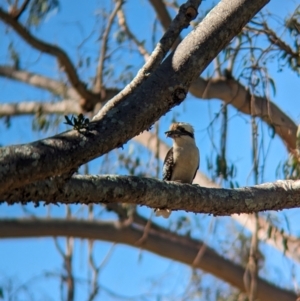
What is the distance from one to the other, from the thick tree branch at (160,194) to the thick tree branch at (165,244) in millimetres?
3361

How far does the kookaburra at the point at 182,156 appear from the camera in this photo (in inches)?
173

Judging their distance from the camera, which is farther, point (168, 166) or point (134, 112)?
point (168, 166)

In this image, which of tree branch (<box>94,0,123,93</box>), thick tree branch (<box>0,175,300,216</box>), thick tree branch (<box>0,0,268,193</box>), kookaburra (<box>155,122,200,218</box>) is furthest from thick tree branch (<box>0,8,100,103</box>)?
thick tree branch (<box>0,0,268,193</box>)

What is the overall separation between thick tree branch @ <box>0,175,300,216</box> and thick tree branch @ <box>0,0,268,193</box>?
0.18 m

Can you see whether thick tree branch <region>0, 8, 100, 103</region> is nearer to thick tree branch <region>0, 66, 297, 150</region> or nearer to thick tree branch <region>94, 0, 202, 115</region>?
thick tree branch <region>0, 66, 297, 150</region>

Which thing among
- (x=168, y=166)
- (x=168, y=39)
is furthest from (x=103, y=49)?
(x=168, y=39)

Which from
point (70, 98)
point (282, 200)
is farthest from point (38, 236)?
point (282, 200)

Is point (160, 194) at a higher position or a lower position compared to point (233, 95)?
lower

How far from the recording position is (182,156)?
439 centimetres

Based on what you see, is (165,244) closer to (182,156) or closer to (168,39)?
(182,156)

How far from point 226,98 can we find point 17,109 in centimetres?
241

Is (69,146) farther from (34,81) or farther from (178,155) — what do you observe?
(34,81)

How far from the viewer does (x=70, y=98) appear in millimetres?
6777

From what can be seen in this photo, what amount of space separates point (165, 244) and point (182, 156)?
237cm
